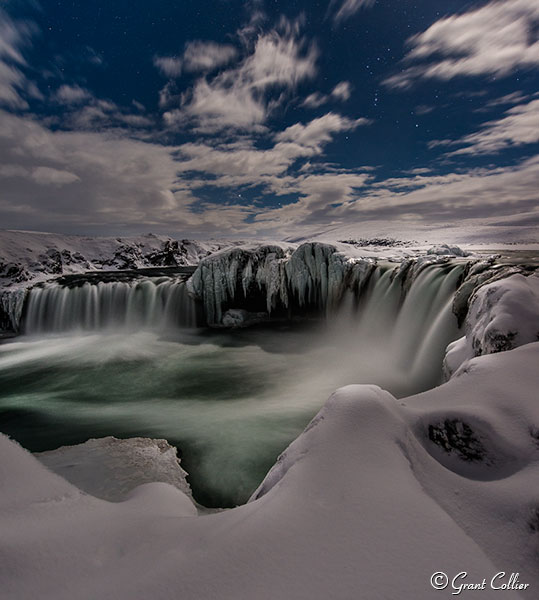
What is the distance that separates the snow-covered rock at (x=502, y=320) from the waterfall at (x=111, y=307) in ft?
52.0

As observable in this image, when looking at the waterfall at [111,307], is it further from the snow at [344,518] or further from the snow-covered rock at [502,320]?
the snow at [344,518]

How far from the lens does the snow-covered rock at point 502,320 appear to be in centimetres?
395

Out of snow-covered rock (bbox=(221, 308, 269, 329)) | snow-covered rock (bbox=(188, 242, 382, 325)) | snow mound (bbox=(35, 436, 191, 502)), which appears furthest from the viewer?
snow-covered rock (bbox=(221, 308, 269, 329))

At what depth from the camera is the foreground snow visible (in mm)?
1355

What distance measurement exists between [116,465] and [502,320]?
674 cm

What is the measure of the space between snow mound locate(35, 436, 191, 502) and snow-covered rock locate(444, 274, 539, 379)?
531 centimetres

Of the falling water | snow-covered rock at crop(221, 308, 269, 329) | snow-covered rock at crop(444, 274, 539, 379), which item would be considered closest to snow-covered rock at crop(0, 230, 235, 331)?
the falling water

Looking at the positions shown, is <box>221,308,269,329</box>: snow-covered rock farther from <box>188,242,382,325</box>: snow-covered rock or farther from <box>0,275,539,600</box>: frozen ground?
<box>0,275,539,600</box>: frozen ground

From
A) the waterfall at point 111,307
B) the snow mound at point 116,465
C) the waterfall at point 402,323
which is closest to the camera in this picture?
the snow mound at point 116,465

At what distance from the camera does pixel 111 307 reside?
19578 millimetres

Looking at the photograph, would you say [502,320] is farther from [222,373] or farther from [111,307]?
[111,307]

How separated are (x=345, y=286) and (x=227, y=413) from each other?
9.11 m

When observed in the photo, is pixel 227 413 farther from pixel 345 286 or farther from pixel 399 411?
pixel 345 286

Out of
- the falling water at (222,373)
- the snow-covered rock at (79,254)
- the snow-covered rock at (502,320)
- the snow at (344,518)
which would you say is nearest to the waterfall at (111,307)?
the falling water at (222,373)
